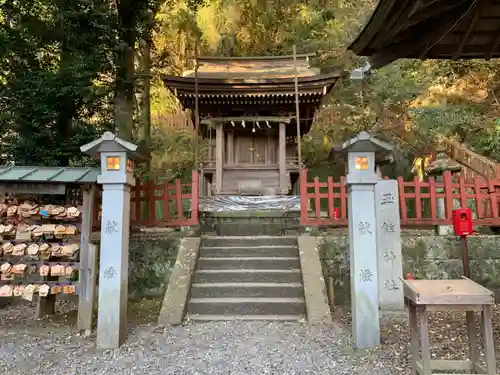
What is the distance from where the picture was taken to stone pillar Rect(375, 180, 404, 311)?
19.1ft

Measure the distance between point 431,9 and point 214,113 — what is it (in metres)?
10.1

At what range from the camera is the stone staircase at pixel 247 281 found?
537cm

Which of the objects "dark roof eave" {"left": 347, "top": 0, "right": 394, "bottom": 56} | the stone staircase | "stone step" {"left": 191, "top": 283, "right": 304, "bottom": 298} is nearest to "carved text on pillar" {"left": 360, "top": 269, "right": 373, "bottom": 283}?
the stone staircase

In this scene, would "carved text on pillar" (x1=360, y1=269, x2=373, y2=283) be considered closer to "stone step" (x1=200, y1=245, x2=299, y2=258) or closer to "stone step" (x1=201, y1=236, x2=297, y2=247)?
"stone step" (x1=200, y1=245, x2=299, y2=258)

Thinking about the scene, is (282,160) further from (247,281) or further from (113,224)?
(113,224)

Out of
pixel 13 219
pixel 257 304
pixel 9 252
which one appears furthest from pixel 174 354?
pixel 13 219

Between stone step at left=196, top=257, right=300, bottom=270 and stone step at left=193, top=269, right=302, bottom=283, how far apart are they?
0.20 meters

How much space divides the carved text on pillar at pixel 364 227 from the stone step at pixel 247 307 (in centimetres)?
157

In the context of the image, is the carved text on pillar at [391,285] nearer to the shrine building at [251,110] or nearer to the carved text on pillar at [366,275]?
the carved text on pillar at [366,275]

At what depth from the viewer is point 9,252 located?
4.91 meters

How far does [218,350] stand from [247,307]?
129 cm

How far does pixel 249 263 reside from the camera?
248 inches

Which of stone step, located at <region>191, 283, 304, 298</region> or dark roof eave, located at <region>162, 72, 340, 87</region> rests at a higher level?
dark roof eave, located at <region>162, 72, 340, 87</region>

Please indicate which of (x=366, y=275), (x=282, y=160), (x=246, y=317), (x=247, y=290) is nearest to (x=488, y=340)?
(x=366, y=275)
